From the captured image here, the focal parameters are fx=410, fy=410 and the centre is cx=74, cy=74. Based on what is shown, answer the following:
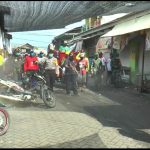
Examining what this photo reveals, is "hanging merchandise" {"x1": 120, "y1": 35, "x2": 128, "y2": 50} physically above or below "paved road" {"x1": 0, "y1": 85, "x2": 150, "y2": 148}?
above

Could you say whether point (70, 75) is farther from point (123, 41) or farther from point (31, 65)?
point (123, 41)

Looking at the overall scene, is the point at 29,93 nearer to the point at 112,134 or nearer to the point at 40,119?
the point at 40,119

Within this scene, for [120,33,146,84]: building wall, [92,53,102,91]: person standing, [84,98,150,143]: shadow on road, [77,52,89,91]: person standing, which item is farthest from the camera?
A: [92,53,102,91]: person standing

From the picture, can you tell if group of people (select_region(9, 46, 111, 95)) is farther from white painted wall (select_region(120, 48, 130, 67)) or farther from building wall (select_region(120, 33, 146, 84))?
building wall (select_region(120, 33, 146, 84))

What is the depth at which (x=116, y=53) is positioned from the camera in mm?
21188

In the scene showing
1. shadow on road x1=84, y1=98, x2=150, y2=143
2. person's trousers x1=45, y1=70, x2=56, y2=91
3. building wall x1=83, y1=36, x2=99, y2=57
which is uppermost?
building wall x1=83, y1=36, x2=99, y2=57

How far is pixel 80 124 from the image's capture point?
9875mm

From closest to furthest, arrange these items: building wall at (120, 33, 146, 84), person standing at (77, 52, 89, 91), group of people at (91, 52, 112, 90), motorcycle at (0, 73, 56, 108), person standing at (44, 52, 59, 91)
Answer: motorcycle at (0, 73, 56, 108), person standing at (44, 52, 59, 91), building wall at (120, 33, 146, 84), person standing at (77, 52, 89, 91), group of people at (91, 52, 112, 90)

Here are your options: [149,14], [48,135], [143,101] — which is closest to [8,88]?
[48,135]

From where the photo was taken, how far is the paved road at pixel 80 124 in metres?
8.09

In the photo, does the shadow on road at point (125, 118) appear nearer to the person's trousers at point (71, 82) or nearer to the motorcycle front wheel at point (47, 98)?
the motorcycle front wheel at point (47, 98)

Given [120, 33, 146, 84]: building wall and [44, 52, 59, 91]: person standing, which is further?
[120, 33, 146, 84]: building wall

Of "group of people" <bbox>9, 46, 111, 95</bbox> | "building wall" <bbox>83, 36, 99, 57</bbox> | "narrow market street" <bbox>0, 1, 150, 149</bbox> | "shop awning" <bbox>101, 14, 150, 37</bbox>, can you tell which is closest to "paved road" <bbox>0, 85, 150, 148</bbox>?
"narrow market street" <bbox>0, 1, 150, 149</bbox>

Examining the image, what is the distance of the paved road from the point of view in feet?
26.5
